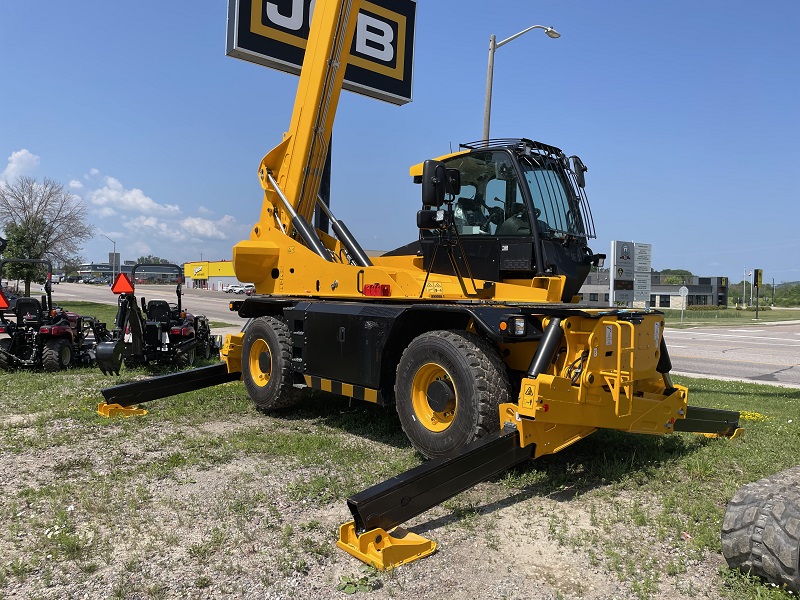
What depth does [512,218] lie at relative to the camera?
5.87 m

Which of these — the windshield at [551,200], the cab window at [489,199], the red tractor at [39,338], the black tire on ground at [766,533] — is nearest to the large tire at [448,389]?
the cab window at [489,199]

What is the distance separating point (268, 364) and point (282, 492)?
301 cm

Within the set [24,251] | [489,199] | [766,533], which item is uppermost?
[24,251]

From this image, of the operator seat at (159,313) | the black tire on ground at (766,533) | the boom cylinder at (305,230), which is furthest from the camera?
the operator seat at (159,313)

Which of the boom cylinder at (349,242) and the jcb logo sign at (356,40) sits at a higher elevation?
the jcb logo sign at (356,40)

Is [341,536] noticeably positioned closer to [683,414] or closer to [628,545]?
[628,545]

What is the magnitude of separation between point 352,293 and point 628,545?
147 inches

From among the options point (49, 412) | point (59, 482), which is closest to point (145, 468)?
point (59, 482)

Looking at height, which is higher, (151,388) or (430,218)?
(430,218)

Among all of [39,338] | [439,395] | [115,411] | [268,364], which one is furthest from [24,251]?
[439,395]

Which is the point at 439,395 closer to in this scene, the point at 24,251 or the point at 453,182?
the point at 453,182

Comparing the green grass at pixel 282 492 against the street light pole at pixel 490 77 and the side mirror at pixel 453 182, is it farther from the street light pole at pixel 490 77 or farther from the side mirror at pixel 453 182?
the street light pole at pixel 490 77

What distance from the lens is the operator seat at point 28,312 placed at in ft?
35.8

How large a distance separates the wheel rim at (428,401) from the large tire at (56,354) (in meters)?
7.87
